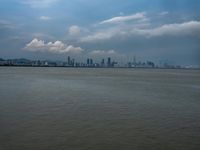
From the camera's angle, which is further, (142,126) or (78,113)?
(78,113)

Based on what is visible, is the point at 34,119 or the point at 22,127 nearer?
the point at 22,127

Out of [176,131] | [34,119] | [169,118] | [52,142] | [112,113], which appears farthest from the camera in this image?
[112,113]

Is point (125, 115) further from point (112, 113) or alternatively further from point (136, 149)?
point (136, 149)

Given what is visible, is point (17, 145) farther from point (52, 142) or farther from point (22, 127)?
point (22, 127)

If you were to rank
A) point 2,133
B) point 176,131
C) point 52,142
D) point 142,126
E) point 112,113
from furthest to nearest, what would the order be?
1. point 112,113
2. point 142,126
3. point 176,131
4. point 2,133
5. point 52,142

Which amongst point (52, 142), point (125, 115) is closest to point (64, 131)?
point (52, 142)

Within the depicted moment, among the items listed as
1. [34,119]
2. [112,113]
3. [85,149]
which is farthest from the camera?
[112,113]

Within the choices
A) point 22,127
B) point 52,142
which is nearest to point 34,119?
point 22,127

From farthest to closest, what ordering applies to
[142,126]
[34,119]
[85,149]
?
[34,119]
[142,126]
[85,149]
